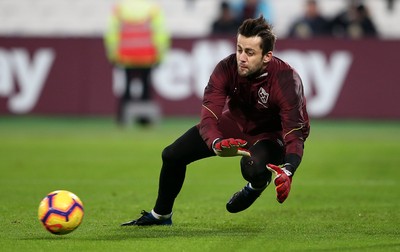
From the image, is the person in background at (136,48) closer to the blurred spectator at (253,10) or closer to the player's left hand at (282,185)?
the blurred spectator at (253,10)

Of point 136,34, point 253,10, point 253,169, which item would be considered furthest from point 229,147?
point 253,10

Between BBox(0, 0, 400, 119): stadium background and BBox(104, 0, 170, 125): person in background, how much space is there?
671mm

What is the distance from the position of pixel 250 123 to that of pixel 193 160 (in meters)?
0.59

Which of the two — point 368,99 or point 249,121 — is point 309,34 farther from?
point 249,121

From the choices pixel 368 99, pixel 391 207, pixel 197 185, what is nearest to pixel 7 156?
pixel 197 185

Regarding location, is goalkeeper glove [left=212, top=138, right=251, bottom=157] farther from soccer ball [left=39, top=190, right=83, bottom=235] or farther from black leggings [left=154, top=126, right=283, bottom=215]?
soccer ball [left=39, top=190, right=83, bottom=235]

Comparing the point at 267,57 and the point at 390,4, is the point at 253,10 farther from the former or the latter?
the point at 267,57

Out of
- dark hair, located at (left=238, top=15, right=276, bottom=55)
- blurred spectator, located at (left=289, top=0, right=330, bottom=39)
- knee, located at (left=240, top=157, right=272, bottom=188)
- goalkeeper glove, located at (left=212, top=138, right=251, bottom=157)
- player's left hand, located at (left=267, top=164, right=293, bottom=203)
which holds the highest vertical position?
dark hair, located at (left=238, top=15, right=276, bottom=55)

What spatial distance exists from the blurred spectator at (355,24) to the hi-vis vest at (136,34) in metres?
4.41

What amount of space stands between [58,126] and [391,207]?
10.9m

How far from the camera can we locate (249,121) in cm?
808

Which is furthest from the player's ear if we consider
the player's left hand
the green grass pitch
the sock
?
the sock

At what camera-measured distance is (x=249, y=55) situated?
7574 mm

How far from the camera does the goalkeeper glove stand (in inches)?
282
